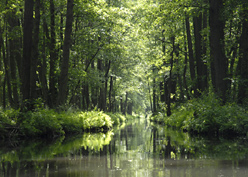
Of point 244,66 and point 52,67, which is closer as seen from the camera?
point 244,66

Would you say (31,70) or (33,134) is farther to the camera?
(31,70)

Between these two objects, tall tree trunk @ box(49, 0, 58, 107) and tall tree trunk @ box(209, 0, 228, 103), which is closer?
tall tree trunk @ box(209, 0, 228, 103)

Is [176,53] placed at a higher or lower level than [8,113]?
higher

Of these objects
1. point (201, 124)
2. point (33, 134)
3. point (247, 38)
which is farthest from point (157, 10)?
point (33, 134)

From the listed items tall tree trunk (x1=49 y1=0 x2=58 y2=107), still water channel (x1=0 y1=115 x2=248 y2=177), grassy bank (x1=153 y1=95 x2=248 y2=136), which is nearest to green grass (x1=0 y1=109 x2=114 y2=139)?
tall tree trunk (x1=49 y1=0 x2=58 y2=107)

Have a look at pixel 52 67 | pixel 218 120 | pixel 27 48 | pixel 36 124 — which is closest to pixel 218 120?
pixel 218 120

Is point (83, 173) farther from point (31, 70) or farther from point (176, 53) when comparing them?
point (176, 53)

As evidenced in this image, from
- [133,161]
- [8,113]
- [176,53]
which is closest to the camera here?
[133,161]

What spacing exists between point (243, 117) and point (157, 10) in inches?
345

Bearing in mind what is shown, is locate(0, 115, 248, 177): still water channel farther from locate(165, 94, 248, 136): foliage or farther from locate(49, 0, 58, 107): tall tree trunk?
locate(49, 0, 58, 107): tall tree trunk

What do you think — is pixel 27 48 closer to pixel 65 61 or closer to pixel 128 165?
pixel 65 61

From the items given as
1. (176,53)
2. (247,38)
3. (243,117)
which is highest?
(176,53)

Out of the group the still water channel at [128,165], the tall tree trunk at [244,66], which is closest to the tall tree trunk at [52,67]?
the still water channel at [128,165]

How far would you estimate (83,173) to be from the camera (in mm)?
5156
